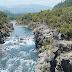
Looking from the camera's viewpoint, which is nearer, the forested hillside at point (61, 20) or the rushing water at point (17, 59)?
the rushing water at point (17, 59)

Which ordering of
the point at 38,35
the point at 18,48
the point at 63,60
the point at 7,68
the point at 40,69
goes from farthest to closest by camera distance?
the point at 38,35 → the point at 18,48 → the point at 7,68 → the point at 40,69 → the point at 63,60

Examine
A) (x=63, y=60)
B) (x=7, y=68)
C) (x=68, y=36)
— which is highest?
(x=68, y=36)

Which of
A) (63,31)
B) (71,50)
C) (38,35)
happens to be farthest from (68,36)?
(38,35)

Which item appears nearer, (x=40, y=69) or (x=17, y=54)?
(x=40, y=69)

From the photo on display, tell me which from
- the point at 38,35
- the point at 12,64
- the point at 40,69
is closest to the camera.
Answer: the point at 40,69

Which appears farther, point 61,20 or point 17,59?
point 61,20

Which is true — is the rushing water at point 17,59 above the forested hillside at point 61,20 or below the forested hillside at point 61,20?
below

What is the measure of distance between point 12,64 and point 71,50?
20.5 m

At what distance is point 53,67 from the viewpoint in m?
29.5

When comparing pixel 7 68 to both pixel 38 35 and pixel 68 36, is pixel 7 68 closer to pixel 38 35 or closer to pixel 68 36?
pixel 68 36

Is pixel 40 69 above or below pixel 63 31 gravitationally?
below

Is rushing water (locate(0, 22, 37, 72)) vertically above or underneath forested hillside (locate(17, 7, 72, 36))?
underneath

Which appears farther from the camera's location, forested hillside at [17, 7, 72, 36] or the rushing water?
forested hillside at [17, 7, 72, 36]

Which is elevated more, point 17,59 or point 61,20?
point 61,20
